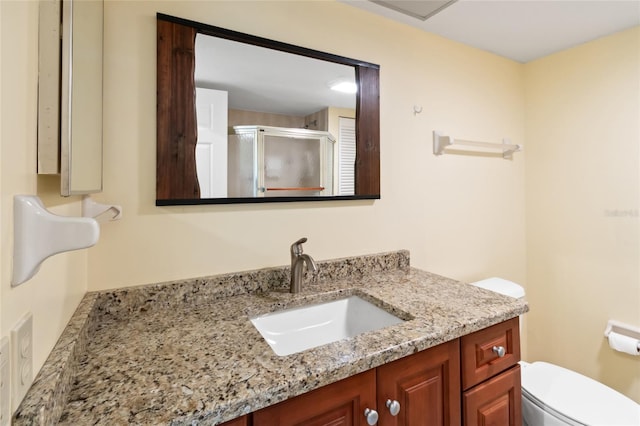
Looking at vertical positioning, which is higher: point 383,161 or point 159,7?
point 159,7

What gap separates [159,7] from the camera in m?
1.08

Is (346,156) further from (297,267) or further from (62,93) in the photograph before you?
(62,93)

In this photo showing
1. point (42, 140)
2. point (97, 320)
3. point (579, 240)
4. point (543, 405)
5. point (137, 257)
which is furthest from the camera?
point (579, 240)

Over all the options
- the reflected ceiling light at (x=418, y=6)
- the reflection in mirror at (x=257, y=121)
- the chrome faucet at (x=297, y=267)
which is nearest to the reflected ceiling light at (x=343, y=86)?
the reflection in mirror at (x=257, y=121)

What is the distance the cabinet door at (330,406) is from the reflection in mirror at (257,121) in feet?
2.44

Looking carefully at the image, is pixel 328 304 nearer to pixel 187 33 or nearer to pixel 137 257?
pixel 137 257

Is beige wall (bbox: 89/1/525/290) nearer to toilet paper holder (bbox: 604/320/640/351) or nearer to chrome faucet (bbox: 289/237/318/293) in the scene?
chrome faucet (bbox: 289/237/318/293)

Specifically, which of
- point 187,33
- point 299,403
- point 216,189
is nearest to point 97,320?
point 216,189

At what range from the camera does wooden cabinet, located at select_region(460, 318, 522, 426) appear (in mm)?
979

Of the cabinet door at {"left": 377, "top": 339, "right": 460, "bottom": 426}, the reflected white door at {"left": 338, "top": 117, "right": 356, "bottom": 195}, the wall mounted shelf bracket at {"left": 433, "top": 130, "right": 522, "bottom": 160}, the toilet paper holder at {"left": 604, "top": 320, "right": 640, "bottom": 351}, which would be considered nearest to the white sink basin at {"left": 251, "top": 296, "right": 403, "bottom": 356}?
the cabinet door at {"left": 377, "top": 339, "right": 460, "bottom": 426}

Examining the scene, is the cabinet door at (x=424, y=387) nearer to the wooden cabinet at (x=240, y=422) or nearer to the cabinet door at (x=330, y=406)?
the cabinet door at (x=330, y=406)

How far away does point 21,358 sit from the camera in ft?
1.53

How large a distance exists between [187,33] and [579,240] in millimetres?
2371

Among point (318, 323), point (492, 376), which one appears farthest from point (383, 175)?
point (492, 376)
